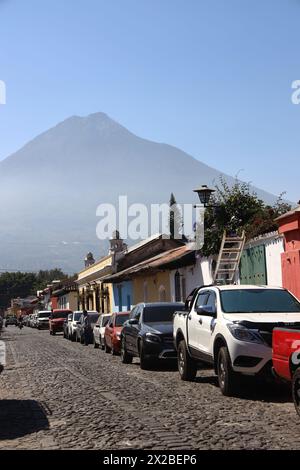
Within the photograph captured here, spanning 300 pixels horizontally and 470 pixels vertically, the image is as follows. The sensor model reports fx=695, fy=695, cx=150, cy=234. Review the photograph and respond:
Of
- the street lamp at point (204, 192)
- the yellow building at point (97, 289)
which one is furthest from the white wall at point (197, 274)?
the yellow building at point (97, 289)

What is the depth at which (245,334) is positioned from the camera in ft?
36.9

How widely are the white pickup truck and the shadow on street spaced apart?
3.15 m

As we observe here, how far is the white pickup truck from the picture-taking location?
11094mm

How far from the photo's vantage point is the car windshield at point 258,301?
12445mm

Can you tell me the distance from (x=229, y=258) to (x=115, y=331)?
4596mm

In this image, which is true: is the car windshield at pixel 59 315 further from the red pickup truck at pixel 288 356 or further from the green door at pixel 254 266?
the red pickup truck at pixel 288 356

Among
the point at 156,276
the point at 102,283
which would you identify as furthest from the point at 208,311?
the point at 102,283

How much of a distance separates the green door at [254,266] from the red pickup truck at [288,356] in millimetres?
11091

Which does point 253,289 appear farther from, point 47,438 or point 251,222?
point 251,222

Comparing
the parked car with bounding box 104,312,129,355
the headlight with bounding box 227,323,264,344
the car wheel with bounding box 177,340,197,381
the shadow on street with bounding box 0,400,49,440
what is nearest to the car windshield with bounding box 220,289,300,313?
the headlight with bounding box 227,323,264,344

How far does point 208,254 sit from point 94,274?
3251 centimetres

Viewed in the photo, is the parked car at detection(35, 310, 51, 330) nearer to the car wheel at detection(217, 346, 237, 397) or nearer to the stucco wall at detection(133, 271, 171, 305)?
the stucco wall at detection(133, 271, 171, 305)

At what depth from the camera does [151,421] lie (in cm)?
923

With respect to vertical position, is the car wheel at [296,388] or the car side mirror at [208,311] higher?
the car side mirror at [208,311]
